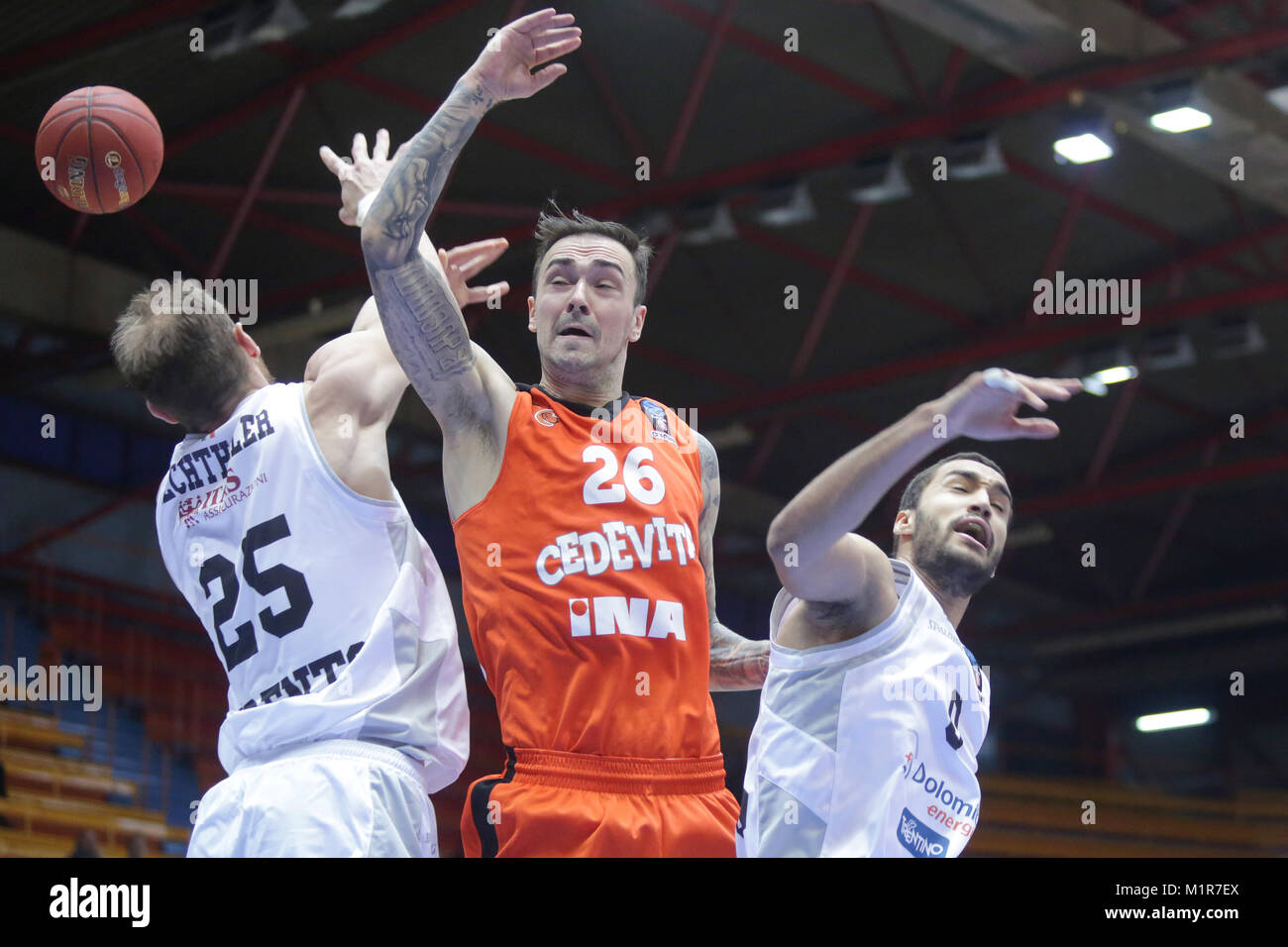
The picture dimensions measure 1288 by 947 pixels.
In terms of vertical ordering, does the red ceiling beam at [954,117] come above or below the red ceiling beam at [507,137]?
below

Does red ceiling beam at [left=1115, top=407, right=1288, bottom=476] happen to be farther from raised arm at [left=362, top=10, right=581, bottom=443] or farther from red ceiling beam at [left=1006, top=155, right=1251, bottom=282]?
raised arm at [left=362, top=10, right=581, bottom=443]

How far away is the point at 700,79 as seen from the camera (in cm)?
1159

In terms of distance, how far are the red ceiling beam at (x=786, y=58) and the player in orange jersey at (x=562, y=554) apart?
7.62 meters

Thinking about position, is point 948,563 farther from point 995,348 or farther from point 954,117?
point 995,348

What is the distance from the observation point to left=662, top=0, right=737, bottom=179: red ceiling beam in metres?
11.3

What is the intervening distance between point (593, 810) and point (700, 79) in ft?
28.3

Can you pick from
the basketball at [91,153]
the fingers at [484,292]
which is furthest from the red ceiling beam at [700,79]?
the fingers at [484,292]

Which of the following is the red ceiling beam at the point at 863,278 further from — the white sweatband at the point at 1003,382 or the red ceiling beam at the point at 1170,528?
the white sweatband at the point at 1003,382

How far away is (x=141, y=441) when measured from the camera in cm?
1695

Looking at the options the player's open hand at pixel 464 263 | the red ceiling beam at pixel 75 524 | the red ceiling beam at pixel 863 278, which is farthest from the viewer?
the red ceiling beam at pixel 75 524

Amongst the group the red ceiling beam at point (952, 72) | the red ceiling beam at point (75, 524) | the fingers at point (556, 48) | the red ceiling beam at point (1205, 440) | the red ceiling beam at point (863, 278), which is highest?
the red ceiling beam at point (952, 72)

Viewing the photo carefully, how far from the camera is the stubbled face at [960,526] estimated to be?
454cm

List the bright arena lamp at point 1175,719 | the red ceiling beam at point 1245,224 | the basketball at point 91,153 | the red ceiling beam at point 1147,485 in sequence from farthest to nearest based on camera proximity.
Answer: the bright arena lamp at point 1175,719, the red ceiling beam at point 1147,485, the red ceiling beam at point 1245,224, the basketball at point 91,153

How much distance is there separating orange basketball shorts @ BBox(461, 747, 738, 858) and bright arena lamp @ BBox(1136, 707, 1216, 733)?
832 inches
